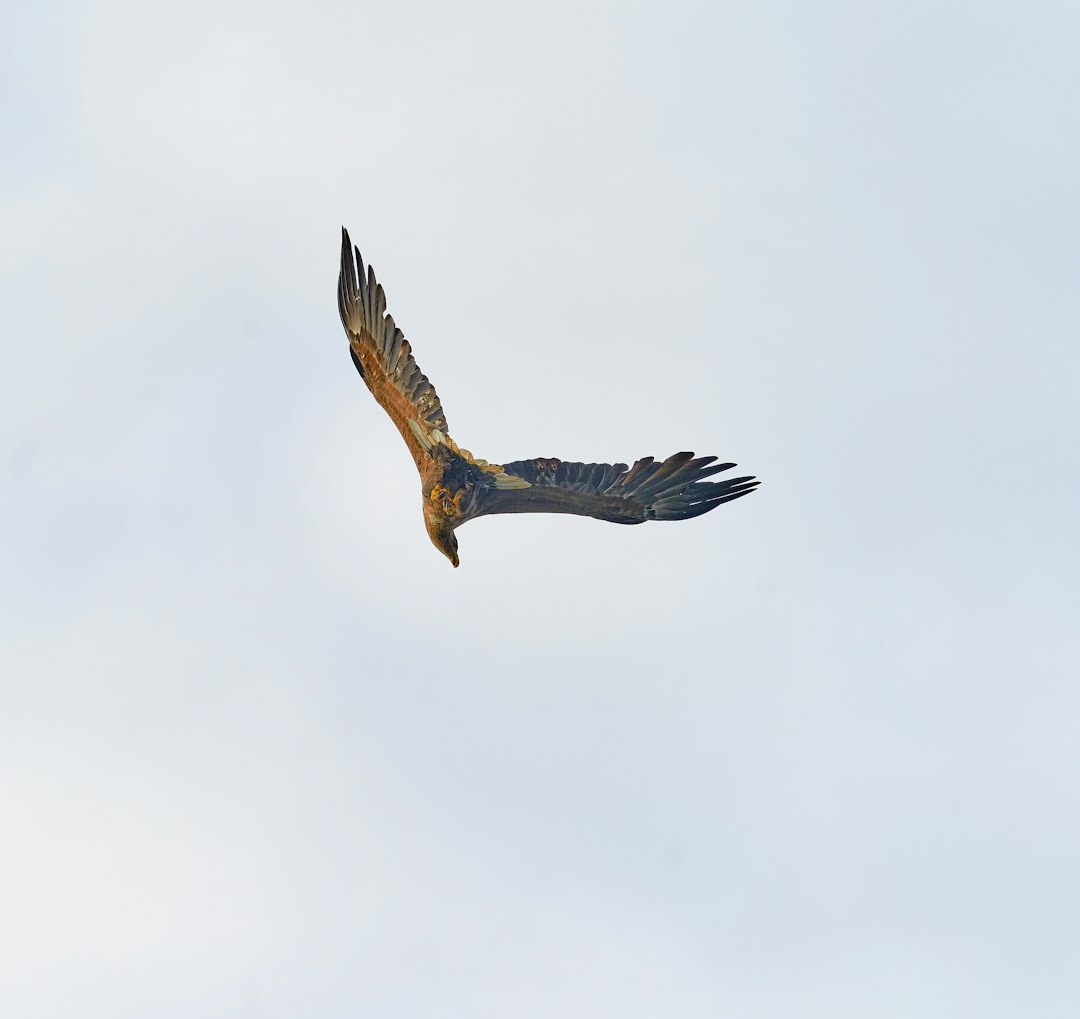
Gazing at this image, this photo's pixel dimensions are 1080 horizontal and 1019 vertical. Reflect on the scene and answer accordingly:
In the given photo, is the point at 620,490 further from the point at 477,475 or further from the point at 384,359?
the point at 384,359

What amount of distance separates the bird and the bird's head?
2cm

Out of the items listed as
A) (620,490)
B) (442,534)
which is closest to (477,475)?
(442,534)

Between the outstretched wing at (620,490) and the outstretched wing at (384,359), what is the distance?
2022mm

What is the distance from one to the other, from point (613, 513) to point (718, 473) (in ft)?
6.67

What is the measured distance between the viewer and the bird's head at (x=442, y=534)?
87.9ft

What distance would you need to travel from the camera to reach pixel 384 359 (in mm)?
28156

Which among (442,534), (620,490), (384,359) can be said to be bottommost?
(442,534)

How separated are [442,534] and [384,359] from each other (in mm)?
3653

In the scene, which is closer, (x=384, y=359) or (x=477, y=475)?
(x=477, y=475)

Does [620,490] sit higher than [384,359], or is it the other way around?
[384,359]

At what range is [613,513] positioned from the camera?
2730 centimetres

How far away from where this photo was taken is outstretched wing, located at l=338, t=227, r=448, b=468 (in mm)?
27719

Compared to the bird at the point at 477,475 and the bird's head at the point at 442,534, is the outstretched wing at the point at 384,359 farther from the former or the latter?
the bird's head at the point at 442,534

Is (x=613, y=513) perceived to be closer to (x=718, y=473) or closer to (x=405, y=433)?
(x=718, y=473)
